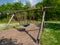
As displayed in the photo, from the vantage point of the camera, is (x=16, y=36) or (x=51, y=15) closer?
(x=16, y=36)

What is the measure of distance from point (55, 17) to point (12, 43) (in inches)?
880

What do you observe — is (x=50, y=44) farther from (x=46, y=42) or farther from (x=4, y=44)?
(x=4, y=44)

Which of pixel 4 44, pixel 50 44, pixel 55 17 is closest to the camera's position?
pixel 4 44

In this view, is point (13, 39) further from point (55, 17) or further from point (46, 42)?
point (55, 17)

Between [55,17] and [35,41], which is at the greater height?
[35,41]

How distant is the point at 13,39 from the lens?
8.64 metres

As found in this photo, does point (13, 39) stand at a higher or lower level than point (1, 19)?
higher

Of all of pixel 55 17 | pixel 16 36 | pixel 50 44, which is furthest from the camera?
pixel 55 17

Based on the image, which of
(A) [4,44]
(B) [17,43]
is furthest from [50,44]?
(A) [4,44]

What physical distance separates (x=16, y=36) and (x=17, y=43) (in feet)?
3.43

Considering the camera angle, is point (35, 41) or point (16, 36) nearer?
point (35, 41)

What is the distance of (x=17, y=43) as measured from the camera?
8.11 metres

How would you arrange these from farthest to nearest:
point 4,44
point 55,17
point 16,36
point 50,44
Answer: point 55,17, point 16,36, point 50,44, point 4,44

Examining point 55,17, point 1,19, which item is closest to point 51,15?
point 55,17
